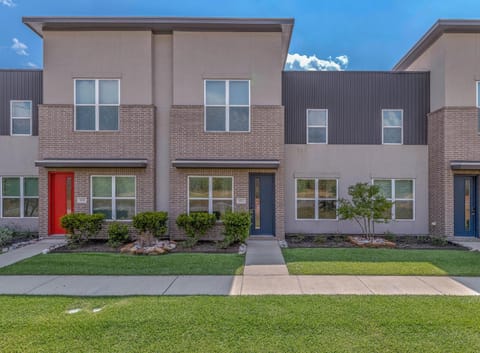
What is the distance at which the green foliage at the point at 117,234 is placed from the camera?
9.78 m

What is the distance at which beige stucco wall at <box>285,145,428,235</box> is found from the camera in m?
11.9

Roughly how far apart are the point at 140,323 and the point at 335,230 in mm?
9381

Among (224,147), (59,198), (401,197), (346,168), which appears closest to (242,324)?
(224,147)

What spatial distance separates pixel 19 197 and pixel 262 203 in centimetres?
1038

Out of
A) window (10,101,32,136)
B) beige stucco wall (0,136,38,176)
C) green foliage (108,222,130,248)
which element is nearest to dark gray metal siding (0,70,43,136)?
window (10,101,32,136)

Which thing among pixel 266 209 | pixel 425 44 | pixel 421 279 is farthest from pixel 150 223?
pixel 425 44

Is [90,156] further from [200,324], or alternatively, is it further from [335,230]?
[335,230]

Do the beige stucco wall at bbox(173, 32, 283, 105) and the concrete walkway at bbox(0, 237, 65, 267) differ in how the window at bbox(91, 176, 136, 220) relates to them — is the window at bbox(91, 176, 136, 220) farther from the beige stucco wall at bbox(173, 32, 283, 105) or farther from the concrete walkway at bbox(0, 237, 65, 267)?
the beige stucco wall at bbox(173, 32, 283, 105)

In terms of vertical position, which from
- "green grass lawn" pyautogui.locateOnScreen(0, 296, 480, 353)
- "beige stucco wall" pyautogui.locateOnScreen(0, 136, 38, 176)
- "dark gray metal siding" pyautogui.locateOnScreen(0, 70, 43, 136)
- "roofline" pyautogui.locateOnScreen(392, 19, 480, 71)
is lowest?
"green grass lawn" pyautogui.locateOnScreen(0, 296, 480, 353)

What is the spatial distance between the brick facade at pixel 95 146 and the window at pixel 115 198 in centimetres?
20

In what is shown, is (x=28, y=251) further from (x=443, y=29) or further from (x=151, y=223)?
(x=443, y=29)

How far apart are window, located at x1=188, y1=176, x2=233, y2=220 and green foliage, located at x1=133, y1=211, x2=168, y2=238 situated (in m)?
1.16

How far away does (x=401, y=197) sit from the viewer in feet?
39.0

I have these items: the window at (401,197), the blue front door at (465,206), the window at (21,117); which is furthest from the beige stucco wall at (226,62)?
the blue front door at (465,206)
